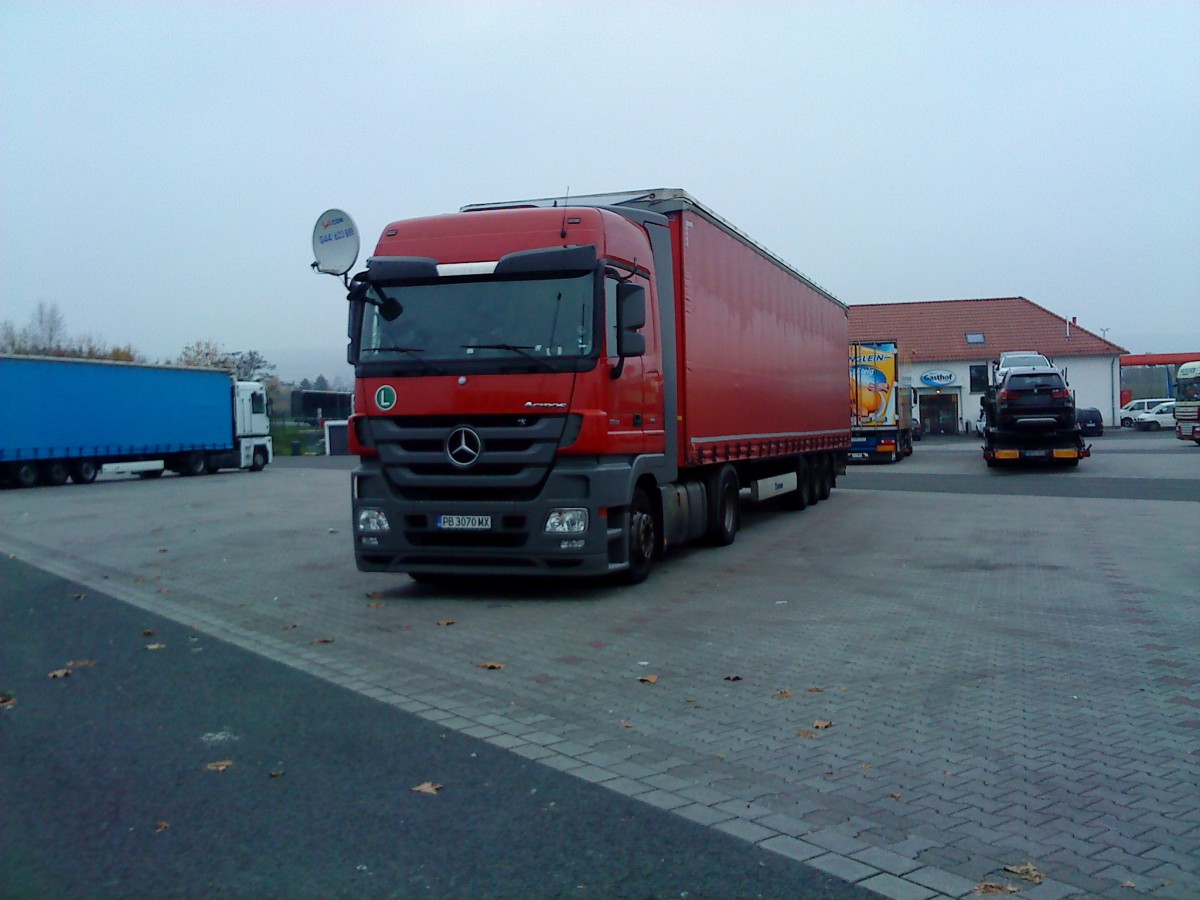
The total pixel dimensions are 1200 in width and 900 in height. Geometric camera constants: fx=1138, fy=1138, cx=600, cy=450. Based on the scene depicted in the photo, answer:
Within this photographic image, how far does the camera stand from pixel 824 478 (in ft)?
72.1

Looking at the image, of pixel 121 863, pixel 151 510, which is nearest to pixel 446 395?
pixel 121 863

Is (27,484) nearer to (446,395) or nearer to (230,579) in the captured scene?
(230,579)

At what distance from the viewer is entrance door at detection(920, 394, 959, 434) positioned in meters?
66.9

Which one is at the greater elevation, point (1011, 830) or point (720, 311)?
point (720, 311)

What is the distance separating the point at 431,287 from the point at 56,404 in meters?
27.0

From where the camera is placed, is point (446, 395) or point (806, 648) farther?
point (446, 395)

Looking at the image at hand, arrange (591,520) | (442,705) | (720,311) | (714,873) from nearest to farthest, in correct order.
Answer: (714,873) → (442,705) → (591,520) → (720,311)

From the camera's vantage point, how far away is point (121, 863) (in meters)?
4.28

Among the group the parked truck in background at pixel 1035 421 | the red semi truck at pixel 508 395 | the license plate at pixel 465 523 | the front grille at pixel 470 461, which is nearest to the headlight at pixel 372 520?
the red semi truck at pixel 508 395

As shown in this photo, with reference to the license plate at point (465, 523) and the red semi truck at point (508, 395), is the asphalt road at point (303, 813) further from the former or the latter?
the red semi truck at point (508, 395)

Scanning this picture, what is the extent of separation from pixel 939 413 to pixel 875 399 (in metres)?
33.0

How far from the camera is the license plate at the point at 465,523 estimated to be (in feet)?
33.2

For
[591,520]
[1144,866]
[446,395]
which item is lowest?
[1144,866]

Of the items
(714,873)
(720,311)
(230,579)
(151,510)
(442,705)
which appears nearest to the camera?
(714,873)
